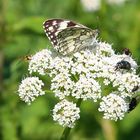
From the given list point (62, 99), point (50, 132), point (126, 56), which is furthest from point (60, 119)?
point (50, 132)

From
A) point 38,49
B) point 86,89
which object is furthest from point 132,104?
point 38,49

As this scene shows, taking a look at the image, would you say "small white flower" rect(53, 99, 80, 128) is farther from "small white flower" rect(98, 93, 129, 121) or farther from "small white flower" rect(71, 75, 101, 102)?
"small white flower" rect(98, 93, 129, 121)

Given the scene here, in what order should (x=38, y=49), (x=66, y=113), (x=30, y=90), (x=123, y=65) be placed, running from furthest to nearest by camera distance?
(x=38, y=49) → (x=123, y=65) → (x=30, y=90) → (x=66, y=113)

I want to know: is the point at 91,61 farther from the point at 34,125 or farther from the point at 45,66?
the point at 34,125

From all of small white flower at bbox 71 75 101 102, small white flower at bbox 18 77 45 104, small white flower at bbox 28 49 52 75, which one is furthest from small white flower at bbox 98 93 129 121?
small white flower at bbox 28 49 52 75

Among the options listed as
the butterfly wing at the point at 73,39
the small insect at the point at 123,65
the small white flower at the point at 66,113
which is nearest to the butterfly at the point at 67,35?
the butterfly wing at the point at 73,39

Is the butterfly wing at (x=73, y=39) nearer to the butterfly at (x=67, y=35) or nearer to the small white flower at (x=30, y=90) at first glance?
A: the butterfly at (x=67, y=35)

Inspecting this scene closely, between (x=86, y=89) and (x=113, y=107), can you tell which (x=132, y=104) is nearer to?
(x=113, y=107)
